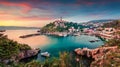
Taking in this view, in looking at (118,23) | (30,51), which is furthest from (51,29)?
(30,51)

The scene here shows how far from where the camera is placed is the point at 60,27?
310 feet

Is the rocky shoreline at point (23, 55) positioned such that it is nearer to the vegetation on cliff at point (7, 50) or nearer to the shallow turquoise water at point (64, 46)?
the vegetation on cliff at point (7, 50)

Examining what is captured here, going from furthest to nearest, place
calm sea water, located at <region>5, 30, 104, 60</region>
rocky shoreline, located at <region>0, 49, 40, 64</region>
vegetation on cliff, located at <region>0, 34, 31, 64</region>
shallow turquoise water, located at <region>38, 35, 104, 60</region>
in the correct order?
calm sea water, located at <region>5, 30, 104, 60</region>
shallow turquoise water, located at <region>38, 35, 104, 60</region>
rocky shoreline, located at <region>0, 49, 40, 64</region>
vegetation on cliff, located at <region>0, 34, 31, 64</region>

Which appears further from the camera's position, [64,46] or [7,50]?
[64,46]

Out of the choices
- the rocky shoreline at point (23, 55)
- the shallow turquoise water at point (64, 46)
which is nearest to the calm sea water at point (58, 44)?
the shallow turquoise water at point (64, 46)

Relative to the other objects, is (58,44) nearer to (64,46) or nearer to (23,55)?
(64,46)

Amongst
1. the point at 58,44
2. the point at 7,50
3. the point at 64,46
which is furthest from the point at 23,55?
the point at 58,44

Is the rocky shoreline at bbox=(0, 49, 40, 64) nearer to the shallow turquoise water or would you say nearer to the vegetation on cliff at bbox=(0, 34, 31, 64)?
the vegetation on cliff at bbox=(0, 34, 31, 64)

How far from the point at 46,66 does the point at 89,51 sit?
16.2 m

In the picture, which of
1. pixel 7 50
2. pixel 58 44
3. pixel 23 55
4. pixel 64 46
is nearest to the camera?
pixel 7 50

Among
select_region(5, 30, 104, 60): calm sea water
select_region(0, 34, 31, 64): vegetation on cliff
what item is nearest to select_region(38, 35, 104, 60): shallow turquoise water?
select_region(5, 30, 104, 60): calm sea water

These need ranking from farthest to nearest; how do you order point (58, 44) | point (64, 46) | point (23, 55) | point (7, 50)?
point (58, 44), point (64, 46), point (23, 55), point (7, 50)

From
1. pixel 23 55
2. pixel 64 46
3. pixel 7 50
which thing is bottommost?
pixel 64 46

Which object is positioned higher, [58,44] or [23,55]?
[23,55]
